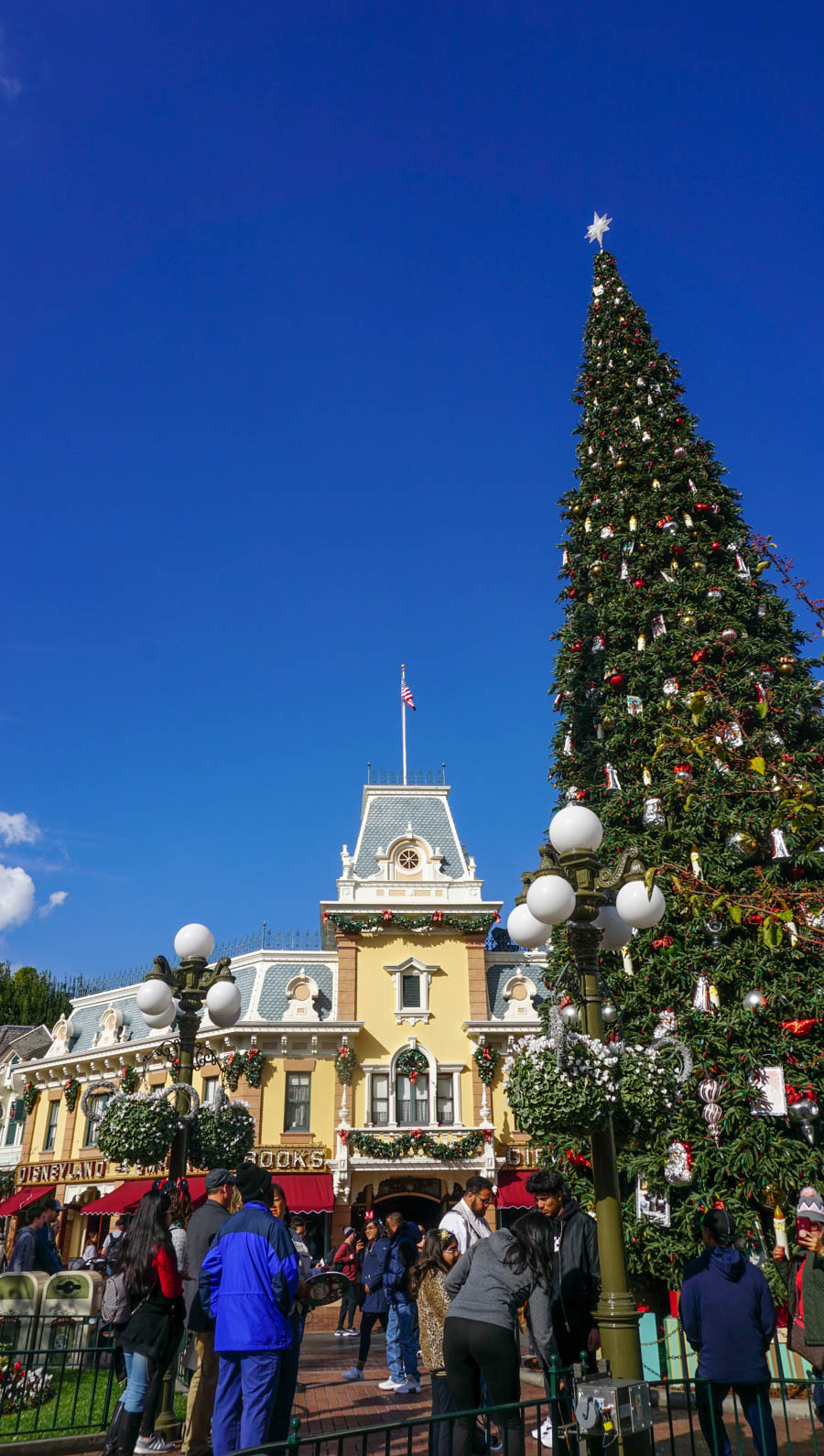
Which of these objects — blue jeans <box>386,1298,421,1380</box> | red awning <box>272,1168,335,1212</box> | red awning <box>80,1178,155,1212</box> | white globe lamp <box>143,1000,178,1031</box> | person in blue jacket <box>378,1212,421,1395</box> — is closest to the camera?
person in blue jacket <box>378,1212,421,1395</box>

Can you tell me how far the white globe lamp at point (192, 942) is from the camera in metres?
10.2

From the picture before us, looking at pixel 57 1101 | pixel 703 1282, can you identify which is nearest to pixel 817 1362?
pixel 703 1282

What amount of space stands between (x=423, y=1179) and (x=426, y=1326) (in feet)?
60.3

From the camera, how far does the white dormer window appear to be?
25.3 metres

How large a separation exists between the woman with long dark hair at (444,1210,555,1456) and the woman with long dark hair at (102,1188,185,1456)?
193cm

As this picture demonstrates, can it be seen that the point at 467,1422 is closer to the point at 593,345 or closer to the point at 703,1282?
the point at 703,1282

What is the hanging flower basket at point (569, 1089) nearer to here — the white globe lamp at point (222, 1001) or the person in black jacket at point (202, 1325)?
the person in black jacket at point (202, 1325)

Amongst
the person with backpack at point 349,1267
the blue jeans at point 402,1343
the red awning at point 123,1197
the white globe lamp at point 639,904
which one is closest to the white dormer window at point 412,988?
the red awning at point 123,1197

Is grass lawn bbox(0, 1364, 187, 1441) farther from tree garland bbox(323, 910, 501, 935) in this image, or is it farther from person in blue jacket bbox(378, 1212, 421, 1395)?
tree garland bbox(323, 910, 501, 935)

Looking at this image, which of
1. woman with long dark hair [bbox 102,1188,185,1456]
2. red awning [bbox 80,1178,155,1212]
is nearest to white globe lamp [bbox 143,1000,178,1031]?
woman with long dark hair [bbox 102,1188,185,1456]

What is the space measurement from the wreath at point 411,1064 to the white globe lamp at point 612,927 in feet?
61.5

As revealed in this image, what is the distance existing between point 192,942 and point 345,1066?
1537cm

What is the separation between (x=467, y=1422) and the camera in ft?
16.0

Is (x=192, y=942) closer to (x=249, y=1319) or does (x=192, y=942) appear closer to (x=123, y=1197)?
(x=249, y=1319)
